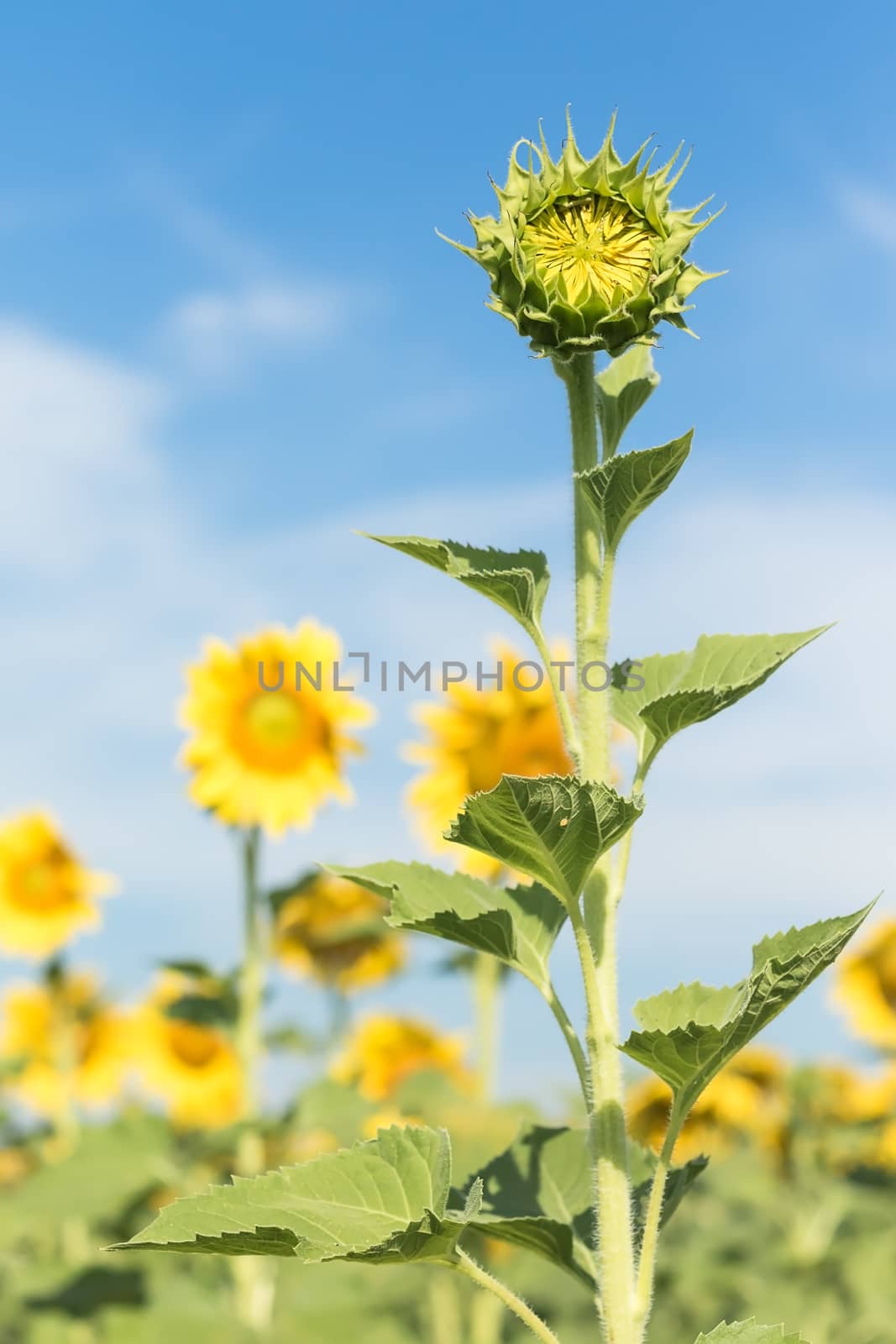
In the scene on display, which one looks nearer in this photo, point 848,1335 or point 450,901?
point 450,901

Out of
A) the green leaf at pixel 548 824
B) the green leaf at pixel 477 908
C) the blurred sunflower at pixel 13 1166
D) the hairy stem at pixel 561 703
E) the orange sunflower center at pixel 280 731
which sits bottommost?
the blurred sunflower at pixel 13 1166

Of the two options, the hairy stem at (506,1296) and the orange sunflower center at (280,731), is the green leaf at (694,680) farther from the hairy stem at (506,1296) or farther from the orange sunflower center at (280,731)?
the orange sunflower center at (280,731)

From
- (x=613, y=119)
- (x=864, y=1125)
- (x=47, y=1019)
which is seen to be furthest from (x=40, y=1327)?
(x=613, y=119)

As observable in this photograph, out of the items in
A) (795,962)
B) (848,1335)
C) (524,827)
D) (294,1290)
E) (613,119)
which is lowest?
(848,1335)

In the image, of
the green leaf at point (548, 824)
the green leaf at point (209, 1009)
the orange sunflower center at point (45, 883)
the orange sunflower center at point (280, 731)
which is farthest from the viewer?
the orange sunflower center at point (45, 883)

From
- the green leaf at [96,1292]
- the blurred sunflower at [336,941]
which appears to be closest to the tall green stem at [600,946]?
the green leaf at [96,1292]

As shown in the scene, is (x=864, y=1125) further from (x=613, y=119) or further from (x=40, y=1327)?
(x=613, y=119)

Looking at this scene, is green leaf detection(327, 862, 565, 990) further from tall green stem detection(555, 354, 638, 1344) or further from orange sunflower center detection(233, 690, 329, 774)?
orange sunflower center detection(233, 690, 329, 774)

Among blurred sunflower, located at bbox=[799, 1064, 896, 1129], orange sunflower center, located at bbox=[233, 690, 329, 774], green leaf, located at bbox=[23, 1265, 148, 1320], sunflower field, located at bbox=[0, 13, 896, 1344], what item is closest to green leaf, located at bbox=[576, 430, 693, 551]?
sunflower field, located at bbox=[0, 13, 896, 1344]
